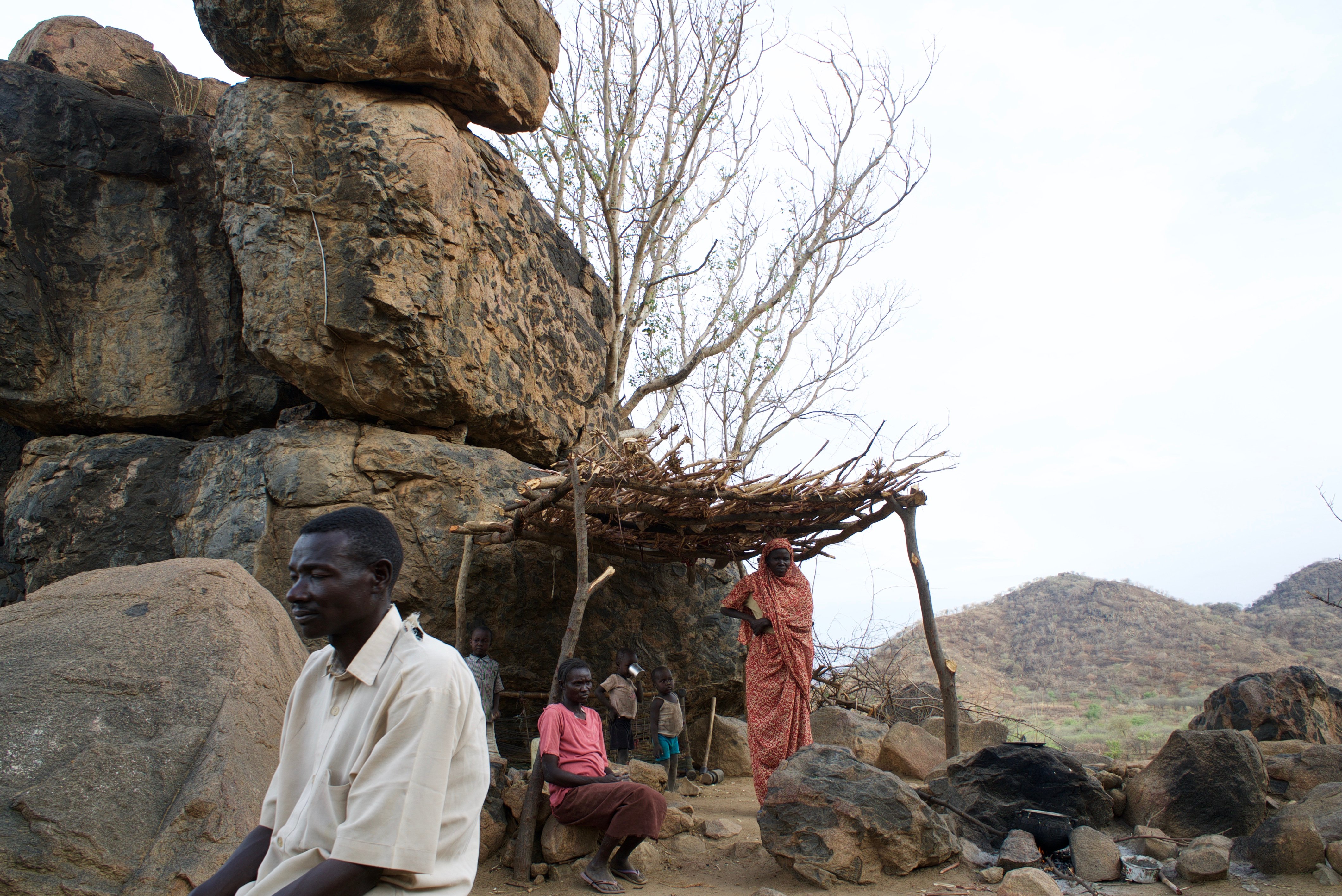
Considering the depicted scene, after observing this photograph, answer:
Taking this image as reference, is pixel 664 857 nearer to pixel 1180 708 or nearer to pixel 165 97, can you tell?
pixel 165 97

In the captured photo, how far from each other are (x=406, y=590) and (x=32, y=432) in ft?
12.6

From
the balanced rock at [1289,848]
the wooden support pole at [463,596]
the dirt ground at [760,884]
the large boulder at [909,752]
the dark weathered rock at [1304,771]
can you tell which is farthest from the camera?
the large boulder at [909,752]

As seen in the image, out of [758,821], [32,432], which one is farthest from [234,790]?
[32,432]

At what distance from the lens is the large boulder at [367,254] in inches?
247

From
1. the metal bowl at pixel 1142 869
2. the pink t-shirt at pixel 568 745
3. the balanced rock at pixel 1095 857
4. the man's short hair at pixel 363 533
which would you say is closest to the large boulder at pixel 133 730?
the pink t-shirt at pixel 568 745

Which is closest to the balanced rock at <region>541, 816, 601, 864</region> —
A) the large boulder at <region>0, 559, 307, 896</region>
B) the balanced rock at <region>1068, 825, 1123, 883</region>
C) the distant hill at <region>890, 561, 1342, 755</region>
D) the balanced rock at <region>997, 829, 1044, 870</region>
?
the large boulder at <region>0, 559, 307, 896</region>

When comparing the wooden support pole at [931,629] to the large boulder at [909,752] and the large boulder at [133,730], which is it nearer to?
the large boulder at [909,752]

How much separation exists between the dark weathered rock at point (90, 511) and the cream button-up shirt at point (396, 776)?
6033 mm

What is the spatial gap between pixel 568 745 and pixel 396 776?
351 centimetres

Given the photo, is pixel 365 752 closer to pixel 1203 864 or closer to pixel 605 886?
pixel 605 886

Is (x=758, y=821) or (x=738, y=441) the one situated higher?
(x=738, y=441)

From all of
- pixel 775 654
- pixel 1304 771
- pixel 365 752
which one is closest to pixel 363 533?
pixel 365 752

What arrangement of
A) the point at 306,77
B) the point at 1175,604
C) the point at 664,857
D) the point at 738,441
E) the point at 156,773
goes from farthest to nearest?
the point at 1175,604
the point at 738,441
the point at 306,77
the point at 664,857
the point at 156,773

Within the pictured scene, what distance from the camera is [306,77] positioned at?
22.3 ft
